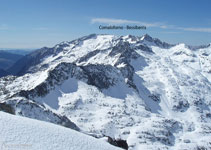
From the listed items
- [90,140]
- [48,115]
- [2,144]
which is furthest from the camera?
[48,115]

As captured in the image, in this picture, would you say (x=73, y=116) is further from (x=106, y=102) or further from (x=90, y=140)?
(x=90, y=140)

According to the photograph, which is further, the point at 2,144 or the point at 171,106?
the point at 171,106

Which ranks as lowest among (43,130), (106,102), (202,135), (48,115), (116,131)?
(202,135)

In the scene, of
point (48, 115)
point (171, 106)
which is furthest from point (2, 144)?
point (171, 106)

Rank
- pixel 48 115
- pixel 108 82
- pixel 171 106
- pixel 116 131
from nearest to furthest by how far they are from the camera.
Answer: pixel 48 115 → pixel 116 131 → pixel 108 82 → pixel 171 106

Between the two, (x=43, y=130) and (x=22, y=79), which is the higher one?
(x=43, y=130)

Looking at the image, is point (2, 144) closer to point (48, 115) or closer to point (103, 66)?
point (48, 115)

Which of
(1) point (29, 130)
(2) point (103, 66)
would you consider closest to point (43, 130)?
(1) point (29, 130)
